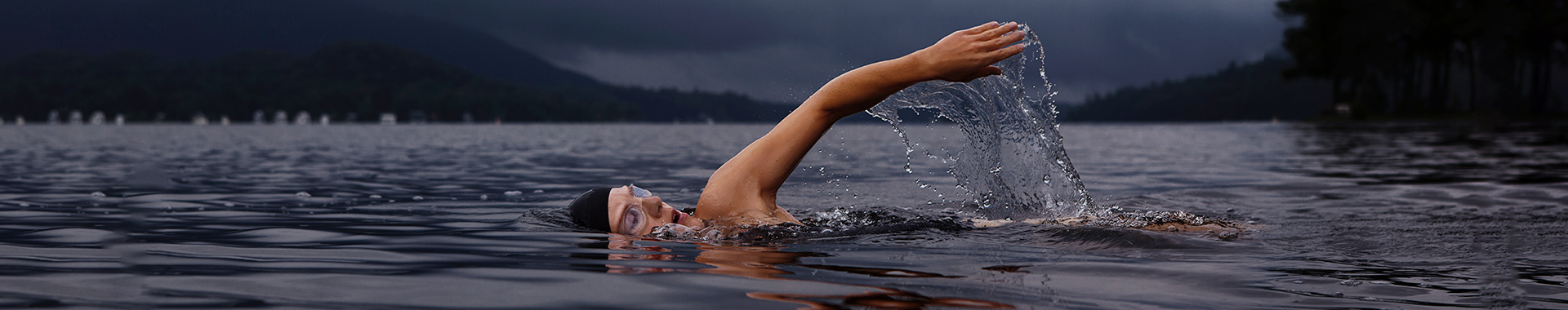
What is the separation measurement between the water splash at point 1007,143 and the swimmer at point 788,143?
93 centimetres

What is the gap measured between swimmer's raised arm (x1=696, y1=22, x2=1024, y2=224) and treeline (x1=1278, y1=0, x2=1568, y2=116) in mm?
78347

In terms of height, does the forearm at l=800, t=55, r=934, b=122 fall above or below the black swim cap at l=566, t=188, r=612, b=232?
above

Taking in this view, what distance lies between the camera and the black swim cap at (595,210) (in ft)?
22.7

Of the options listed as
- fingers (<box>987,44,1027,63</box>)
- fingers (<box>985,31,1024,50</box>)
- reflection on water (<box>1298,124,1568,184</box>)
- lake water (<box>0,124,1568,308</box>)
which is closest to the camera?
lake water (<box>0,124,1568,308</box>)

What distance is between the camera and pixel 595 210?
6953 mm

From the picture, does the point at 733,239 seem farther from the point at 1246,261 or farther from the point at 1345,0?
the point at 1345,0

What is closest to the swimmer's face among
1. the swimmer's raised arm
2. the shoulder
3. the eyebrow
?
the eyebrow

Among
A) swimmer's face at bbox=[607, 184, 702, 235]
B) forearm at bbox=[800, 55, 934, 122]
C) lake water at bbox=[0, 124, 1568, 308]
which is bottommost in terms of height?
lake water at bbox=[0, 124, 1568, 308]

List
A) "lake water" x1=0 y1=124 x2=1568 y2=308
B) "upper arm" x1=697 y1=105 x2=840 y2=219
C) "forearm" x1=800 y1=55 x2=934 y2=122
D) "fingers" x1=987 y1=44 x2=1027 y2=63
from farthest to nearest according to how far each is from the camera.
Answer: "upper arm" x1=697 y1=105 x2=840 y2=219
"forearm" x1=800 y1=55 x2=934 y2=122
"fingers" x1=987 y1=44 x2=1027 y2=63
"lake water" x1=0 y1=124 x2=1568 y2=308

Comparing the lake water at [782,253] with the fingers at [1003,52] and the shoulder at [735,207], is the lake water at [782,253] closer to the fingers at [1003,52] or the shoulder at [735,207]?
the shoulder at [735,207]

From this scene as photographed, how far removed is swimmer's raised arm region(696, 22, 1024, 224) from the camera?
5262 mm

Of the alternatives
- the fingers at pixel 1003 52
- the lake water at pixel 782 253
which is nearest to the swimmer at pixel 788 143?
the fingers at pixel 1003 52

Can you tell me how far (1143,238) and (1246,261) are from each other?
0.84 m

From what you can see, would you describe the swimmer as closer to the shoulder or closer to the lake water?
the shoulder
